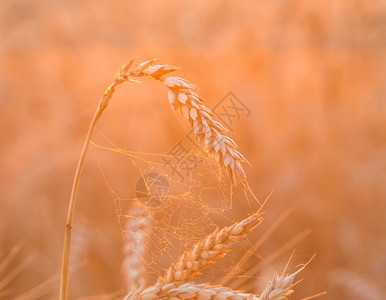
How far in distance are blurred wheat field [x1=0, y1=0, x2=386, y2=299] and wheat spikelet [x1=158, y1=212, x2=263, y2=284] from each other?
76 cm

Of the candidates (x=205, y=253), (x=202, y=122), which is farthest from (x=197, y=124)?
(x=205, y=253)

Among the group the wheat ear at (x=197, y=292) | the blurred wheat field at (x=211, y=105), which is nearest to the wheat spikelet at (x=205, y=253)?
the wheat ear at (x=197, y=292)

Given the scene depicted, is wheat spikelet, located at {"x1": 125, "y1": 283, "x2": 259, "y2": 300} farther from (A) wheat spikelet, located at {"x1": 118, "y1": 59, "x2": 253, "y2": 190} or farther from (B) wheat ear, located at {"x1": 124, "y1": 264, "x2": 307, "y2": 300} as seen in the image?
(A) wheat spikelet, located at {"x1": 118, "y1": 59, "x2": 253, "y2": 190}

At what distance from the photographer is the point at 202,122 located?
A: 47 cm

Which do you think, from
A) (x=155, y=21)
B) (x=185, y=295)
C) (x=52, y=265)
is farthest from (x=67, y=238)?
(x=155, y=21)

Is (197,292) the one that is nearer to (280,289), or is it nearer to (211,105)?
(280,289)

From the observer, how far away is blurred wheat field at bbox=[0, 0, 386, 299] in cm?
199

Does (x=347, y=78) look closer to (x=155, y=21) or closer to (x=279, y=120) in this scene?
(x=279, y=120)

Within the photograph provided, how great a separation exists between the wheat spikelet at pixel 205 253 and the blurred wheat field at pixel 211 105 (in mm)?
757

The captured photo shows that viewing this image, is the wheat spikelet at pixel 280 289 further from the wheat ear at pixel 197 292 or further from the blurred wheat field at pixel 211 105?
the blurred wheat field at pixel 211 105

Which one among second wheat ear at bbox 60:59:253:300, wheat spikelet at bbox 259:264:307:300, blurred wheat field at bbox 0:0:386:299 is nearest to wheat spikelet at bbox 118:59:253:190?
second wheat ear at bbox 60:59:253:300

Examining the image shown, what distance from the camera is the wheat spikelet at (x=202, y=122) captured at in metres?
0.46

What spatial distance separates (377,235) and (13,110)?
8.62 ft

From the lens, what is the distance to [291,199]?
2.27 m
